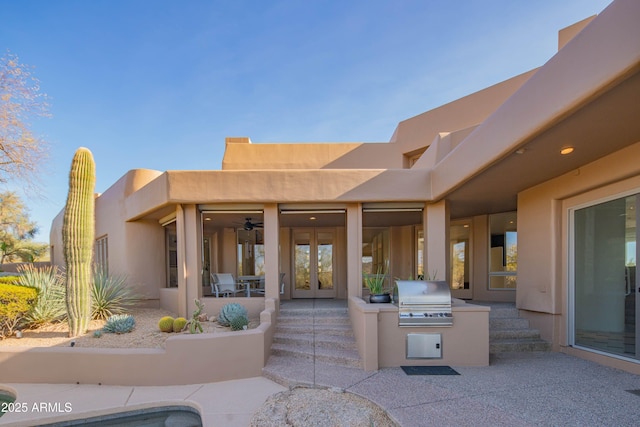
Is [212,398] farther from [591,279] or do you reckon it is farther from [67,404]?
[591,279]

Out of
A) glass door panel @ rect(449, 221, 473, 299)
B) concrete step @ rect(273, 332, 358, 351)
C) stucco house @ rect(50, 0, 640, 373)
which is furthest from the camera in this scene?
glass door panel @ rect(449, 221, 473, 299)

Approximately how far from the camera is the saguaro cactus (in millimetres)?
6105

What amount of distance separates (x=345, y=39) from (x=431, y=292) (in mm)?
8596

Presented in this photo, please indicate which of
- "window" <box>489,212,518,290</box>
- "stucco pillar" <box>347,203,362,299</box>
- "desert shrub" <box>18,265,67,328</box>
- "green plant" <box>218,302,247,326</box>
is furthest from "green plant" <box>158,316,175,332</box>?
"window" <box>489,212,518,290</box>

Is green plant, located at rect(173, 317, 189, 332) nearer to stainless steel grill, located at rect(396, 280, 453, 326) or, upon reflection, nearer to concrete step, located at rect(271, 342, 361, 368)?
concrete step, located at rect(271, 342, 361, 368)

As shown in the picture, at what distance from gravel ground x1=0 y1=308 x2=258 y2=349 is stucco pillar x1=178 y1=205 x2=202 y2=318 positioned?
33.1 inches

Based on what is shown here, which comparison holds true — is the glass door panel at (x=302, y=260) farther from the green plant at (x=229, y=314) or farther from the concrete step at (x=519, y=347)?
the concrete step at (x=519, y=347)

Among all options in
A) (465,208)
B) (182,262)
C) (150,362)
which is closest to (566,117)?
(465,208)

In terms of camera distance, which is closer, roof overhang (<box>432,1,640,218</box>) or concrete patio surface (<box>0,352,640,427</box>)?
roof overhang (<box>432,1,640,218</box>)

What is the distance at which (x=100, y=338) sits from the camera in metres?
5.79

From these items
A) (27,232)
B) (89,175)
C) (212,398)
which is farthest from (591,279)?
(27,232)

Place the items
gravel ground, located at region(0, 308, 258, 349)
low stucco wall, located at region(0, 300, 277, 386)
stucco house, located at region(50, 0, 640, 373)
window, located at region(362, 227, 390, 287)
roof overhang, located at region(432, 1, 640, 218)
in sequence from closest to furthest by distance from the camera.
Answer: roof overhang, located at region(432, 1, 640, 218) < stucco house, located at region(50, 0, 640, 373) < low stucco wall, located at region(0, 300, 277, 386) < gravel ground, located at region(0, 308, 258, 349) < window, located at region(362, 227, 390, 287)

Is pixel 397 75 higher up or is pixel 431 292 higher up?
pixel 397 75

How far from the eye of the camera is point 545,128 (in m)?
3.58
